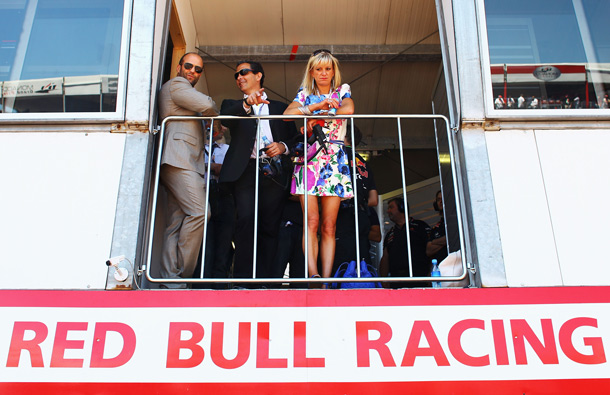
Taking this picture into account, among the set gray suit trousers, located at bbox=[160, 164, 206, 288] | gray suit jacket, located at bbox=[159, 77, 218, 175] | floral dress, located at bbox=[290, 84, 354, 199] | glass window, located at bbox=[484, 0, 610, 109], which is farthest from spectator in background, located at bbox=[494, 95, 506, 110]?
gray suit trousers, located at bbox=[160, 164, 206, 288]

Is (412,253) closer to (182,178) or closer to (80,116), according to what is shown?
(182,178)

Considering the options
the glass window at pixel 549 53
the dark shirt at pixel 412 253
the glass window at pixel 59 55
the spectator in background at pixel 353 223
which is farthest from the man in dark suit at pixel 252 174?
the glass window at pixel 549 53

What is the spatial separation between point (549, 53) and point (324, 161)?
5.87 ft

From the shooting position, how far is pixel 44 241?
151 inches

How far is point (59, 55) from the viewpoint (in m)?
4.35

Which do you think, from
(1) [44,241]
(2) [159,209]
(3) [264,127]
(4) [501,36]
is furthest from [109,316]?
(4) [501,36]

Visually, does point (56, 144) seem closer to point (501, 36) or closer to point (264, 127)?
point (264, 127)

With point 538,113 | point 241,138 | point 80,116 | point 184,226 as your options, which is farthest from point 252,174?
point 538,113

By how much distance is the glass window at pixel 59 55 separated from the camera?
4.23 m

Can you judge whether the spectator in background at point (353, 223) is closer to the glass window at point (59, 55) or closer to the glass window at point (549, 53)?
the glass window at point (549, 53)

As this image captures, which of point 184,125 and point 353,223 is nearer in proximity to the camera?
point 184,125

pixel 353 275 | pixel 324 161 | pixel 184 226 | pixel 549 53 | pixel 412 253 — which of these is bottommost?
pixel 353 275

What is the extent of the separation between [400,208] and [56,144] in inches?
112

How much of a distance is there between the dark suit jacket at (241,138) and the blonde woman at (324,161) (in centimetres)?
20
